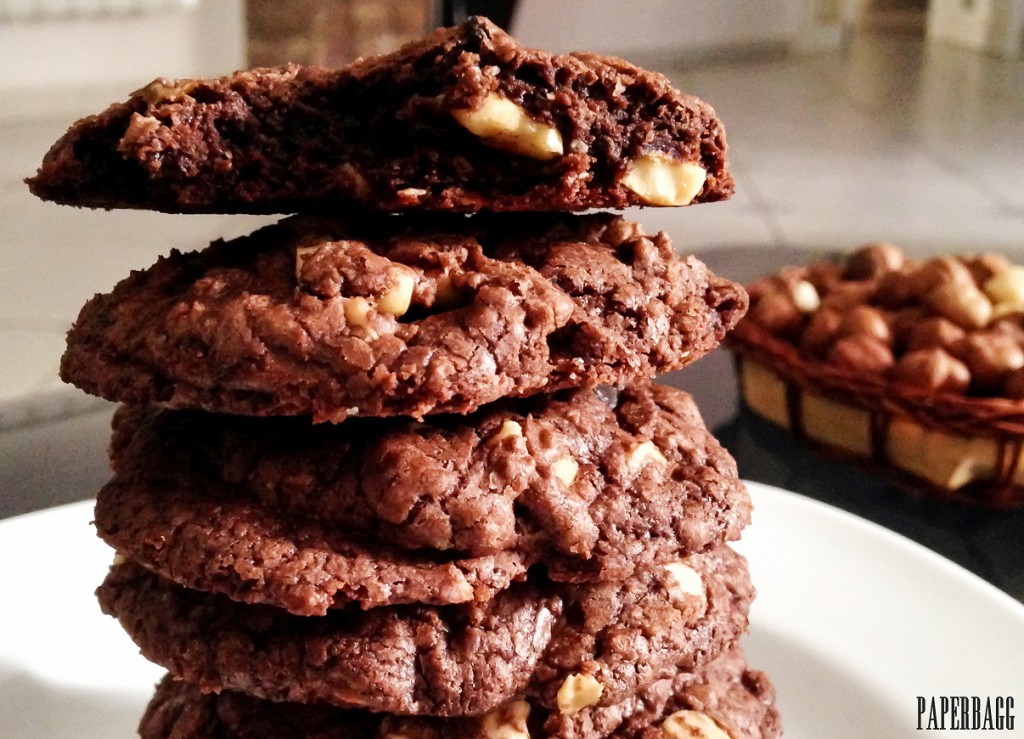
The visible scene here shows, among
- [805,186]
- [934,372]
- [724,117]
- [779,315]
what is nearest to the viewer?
[934,372]

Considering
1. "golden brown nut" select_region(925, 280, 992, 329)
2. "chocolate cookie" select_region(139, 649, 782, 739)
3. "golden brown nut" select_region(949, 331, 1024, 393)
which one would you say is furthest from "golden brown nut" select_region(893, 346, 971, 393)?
"chocolate cookie" select_region(139, 649, 782, 739)

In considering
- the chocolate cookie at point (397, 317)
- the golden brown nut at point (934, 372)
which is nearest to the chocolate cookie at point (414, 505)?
the chocolate cookie at point (397, 317)

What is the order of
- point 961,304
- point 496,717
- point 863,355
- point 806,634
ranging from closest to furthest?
1. point 496,717
2. point 806,634
3. point 863,355
4. point 961,304

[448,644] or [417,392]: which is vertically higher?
[417,392]

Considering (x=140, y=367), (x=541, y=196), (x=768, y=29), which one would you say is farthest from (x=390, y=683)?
(x=768, y=29)

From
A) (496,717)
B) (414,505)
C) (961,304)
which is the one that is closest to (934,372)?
(961,304)

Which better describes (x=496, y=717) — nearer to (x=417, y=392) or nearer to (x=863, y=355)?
(x=417, y=392)

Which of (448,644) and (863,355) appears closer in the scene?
(448,644)
